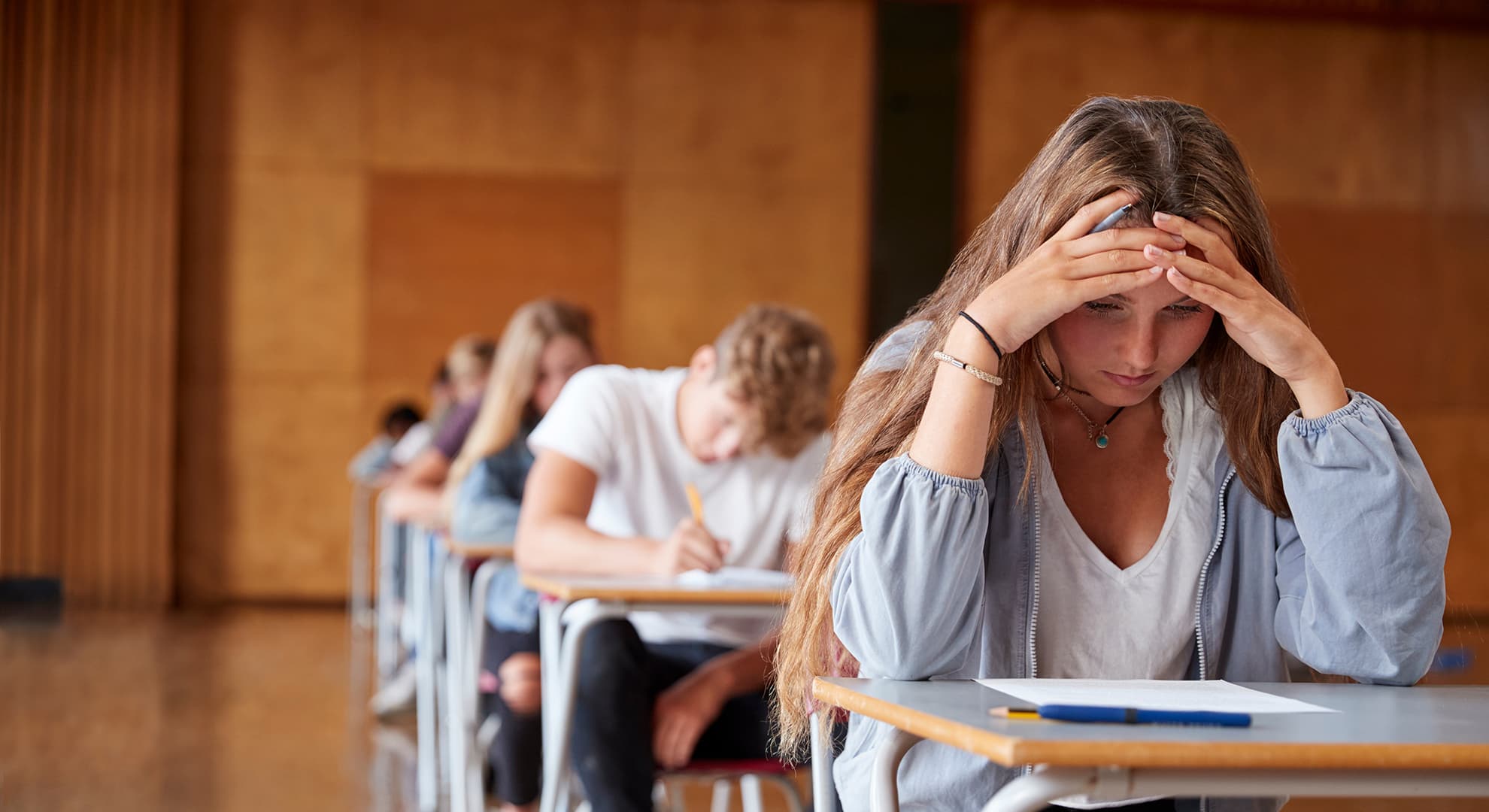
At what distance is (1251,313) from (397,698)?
3.79m

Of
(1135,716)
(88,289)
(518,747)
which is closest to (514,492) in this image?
(518,747)

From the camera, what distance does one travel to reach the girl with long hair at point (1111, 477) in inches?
46.8

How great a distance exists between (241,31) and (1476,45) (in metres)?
6.87

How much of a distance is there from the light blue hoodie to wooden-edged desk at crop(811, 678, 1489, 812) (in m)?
0.20

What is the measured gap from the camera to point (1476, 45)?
8.54 metres

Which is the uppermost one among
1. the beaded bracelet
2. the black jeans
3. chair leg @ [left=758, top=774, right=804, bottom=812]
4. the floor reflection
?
the beaded bracelet

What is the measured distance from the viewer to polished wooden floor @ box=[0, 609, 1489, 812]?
3.43 metres

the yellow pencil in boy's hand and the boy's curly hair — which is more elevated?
the boy's curly hair

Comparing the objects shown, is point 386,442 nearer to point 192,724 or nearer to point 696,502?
point 192,724

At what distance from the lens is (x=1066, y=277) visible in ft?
3.85

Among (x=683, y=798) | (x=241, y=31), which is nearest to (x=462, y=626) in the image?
(x=683, y=798)

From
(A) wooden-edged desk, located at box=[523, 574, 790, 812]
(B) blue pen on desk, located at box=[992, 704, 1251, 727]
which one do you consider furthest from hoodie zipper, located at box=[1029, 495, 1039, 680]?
(A) wooden-edged desk, located at box=[523, 574, 790, 812]

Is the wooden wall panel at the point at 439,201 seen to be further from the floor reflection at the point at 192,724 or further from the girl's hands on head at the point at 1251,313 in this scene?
the girl's hands on head at the point at 1251,313

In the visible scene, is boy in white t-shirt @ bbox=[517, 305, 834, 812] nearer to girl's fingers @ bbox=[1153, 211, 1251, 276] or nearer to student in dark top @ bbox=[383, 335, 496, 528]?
girl's fingers @ bbox=[1153, 211, 1251, 276]
